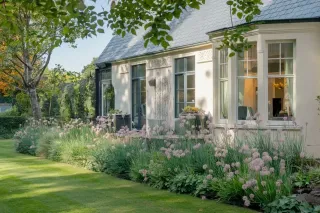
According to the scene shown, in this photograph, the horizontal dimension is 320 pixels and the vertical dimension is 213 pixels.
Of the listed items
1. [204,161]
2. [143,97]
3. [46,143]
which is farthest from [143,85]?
[204,161]

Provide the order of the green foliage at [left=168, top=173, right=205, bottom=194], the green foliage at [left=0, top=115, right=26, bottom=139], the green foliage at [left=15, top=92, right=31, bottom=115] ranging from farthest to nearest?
1. the green foliage at [left=15, top=92, right=31, bottom=115]
2. the green foliage at [left=0, top=115, right=26, bottom=139]
3. the green foliage at [left=168, top=173, right=205, bottom=194]

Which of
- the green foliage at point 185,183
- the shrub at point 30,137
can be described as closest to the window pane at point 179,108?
the shrub at point 30,137

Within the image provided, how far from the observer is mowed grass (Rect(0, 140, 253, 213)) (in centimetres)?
803

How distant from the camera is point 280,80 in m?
13.2

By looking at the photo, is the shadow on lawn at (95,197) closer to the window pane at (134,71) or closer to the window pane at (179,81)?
the window pane at (179,81)

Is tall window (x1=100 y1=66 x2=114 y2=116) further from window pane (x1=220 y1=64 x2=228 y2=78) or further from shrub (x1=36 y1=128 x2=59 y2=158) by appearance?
window pane (x1=220 y1=64 x2=228 y2=78)

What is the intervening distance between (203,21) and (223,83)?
12.3 ft

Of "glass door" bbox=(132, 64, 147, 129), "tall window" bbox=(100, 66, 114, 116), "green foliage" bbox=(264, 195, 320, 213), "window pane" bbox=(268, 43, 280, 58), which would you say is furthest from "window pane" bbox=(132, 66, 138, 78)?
"green foliage" bbox=(264, 195, 320, 213)

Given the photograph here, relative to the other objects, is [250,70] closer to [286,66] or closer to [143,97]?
[286,66]

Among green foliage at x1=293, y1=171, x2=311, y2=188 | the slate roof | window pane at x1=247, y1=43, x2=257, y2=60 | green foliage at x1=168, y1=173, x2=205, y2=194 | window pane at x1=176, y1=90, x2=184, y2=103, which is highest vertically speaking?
the slate roof

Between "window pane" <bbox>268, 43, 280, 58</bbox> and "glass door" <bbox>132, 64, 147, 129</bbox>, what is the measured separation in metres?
8.38

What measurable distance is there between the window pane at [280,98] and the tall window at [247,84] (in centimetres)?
41

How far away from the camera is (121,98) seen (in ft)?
75.0

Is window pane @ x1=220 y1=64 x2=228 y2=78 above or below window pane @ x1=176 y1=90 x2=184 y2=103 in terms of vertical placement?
above
